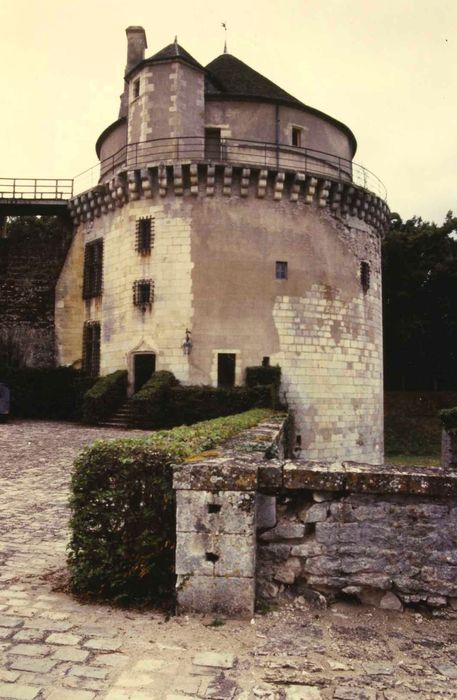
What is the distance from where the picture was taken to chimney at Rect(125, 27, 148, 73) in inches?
1013

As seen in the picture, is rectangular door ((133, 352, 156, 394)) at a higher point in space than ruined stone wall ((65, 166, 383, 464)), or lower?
lower

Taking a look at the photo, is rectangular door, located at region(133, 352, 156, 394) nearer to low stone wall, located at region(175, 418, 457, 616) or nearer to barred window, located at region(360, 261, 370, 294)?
barred window, located at region(360, 261, 370, 294)

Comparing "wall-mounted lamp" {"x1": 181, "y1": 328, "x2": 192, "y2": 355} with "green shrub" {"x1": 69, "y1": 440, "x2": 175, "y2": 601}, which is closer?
"green shrub" {"x1": 69, "y1": 440, "x2": 175, "y2": 601}

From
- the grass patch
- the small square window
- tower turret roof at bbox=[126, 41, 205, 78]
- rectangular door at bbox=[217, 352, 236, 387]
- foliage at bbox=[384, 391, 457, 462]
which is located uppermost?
tower turret roof at bbox=[126, 41, 205, 78]

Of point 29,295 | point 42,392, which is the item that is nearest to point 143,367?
Result: point 42,392

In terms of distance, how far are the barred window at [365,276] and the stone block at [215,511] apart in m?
20.1

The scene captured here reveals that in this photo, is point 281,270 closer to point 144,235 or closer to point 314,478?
point 144,235

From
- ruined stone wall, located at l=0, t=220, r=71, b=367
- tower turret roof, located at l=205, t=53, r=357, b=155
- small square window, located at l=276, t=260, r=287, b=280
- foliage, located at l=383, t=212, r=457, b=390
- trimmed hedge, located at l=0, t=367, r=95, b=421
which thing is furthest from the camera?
foliage, located at l=383, t=212, r=457, b=390

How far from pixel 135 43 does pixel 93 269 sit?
35.0 ft

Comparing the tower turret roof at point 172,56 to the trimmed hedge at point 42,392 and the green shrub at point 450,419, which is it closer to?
the trimmed hedge at point 42,392

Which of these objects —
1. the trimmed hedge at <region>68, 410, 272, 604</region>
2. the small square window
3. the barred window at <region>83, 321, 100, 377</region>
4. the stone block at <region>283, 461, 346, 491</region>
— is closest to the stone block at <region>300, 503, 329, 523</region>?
the stone block at <region>283, 461, 346, 491</region>

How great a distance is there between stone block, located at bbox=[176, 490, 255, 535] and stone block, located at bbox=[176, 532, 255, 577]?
56 millimetres

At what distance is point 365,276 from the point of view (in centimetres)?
2367

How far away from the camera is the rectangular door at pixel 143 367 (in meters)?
21.6
